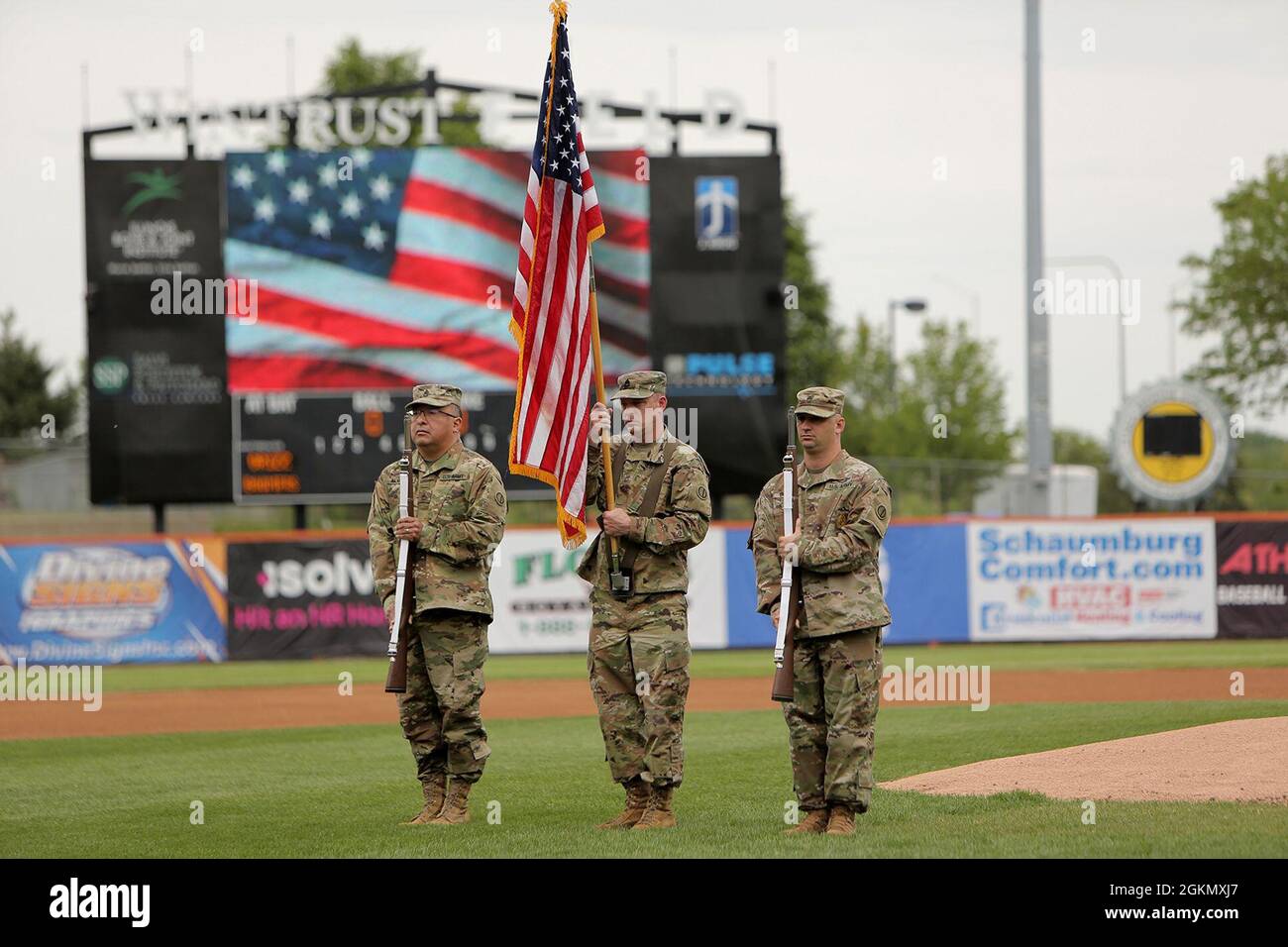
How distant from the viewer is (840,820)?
899 cm

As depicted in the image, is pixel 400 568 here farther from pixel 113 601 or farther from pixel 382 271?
Answer: pixel 113 601

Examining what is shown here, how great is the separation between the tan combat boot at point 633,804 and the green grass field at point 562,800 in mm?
251

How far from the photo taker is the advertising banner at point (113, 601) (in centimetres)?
2583

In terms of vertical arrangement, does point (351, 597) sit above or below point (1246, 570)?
below

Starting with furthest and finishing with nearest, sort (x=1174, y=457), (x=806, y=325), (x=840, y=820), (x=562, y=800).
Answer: (x=806, y=325) < (x=1174, y=457) < (x=562, y=800) < (x=840, y=820)

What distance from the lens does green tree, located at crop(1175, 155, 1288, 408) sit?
1734 inches

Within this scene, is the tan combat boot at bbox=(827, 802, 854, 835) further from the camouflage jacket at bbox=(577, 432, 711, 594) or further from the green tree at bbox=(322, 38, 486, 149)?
the green tree at bbox=(322, 38, 486, 149)

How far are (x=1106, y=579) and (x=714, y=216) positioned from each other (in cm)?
797

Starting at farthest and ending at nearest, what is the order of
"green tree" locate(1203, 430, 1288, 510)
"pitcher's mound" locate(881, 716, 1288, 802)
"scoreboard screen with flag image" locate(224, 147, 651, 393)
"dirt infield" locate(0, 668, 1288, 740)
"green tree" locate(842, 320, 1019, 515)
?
"green tree" locate(842, 320, 1019, 515), "green tree" locate(1203, 430, 1288, 510), "scoreboard screen with flag image" locate(224, 147, 651, 393), "dirt infield" locate(0, 668, 1288, 740), "pitcher's mound" locate(881, 716, 1288, 802)

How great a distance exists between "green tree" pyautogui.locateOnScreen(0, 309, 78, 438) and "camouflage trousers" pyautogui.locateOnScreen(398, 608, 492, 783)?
60262 mm

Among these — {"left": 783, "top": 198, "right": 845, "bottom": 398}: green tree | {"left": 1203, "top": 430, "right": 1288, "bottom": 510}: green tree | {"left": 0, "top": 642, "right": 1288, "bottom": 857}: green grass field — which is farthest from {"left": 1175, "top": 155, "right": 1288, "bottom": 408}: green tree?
{"left": 0, "top": 642, "right": 1288, "bottom": 857}: green grass field

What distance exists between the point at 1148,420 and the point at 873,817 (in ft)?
80.6

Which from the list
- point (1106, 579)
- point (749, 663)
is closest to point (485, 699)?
point (749, 663)

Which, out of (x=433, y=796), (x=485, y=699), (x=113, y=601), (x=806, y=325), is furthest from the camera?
(x=806, y=325)
